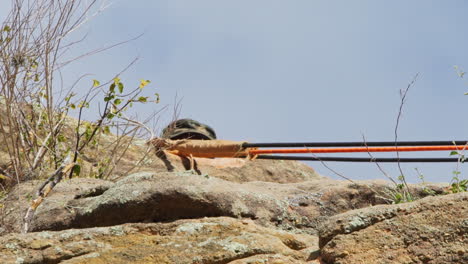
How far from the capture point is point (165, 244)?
3.35 meters

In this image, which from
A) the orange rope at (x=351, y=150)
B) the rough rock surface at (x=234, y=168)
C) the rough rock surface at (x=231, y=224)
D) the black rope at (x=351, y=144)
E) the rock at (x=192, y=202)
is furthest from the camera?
the rough rock surface at (x=234, y=168)

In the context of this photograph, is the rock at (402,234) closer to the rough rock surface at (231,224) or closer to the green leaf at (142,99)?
the rough rock surface at (231,224)

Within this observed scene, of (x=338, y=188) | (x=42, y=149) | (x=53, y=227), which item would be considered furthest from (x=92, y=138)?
(x=338, y=188)

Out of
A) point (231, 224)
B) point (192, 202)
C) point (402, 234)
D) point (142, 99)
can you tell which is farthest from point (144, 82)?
point (402, 234)

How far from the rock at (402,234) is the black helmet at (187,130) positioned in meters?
4.27

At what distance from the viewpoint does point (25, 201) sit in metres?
4.79

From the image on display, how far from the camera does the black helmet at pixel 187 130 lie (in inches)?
291

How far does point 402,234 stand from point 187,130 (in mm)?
4618

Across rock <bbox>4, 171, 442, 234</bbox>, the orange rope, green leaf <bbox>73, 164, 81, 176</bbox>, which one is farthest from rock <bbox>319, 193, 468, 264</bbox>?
the orange rope

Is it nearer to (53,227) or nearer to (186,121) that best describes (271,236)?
(53,227)

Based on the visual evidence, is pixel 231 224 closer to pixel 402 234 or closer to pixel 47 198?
pixel 402 234

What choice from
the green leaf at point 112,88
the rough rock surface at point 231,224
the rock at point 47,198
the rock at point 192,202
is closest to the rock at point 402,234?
the rough rock surface at point 231,224

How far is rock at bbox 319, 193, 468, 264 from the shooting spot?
291 cm

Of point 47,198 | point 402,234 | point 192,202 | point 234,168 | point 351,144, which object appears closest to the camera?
point 402,234
